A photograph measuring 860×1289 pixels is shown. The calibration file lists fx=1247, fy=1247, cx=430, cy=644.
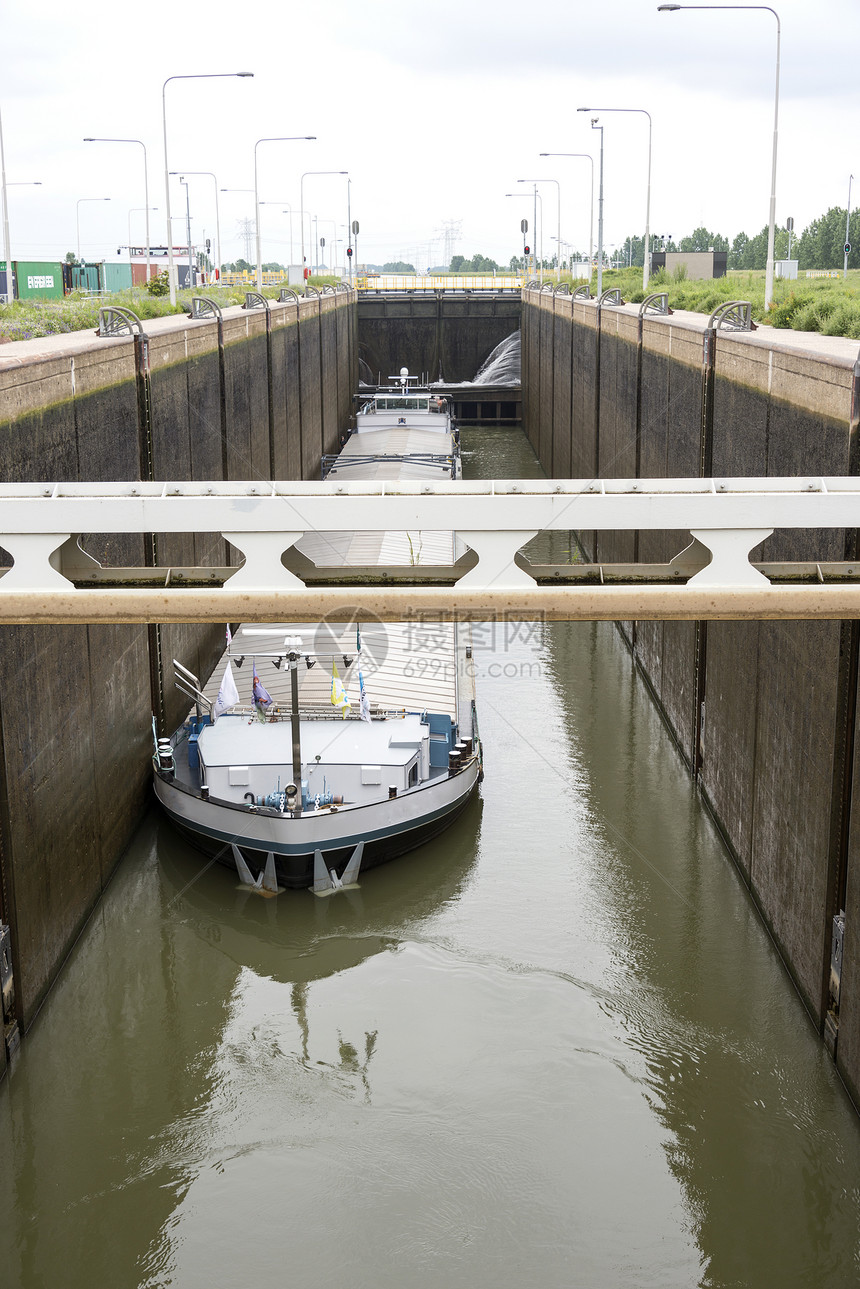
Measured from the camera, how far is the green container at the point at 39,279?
49438 millimetres

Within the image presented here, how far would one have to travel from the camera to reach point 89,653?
43.7 ft

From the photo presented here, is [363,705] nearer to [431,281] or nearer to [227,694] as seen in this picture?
[227,694]

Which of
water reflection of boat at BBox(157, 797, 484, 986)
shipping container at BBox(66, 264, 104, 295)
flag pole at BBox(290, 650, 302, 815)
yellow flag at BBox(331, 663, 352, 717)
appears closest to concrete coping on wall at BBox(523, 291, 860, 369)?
flag pole at BBox(290, 650, 302, 815)

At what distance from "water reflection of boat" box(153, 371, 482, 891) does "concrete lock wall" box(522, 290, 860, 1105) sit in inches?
127

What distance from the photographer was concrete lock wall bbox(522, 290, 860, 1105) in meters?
10.3

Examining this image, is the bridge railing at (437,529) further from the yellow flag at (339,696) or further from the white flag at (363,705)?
the white flag at (363,705)

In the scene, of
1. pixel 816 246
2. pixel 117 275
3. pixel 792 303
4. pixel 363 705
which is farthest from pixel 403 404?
pixel 816 246

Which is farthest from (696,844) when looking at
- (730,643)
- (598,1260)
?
(598,1260)

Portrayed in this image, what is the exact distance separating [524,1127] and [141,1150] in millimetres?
3166

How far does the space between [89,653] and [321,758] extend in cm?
290

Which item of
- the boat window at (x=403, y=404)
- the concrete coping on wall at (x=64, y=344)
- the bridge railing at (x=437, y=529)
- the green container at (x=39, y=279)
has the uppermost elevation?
the green container at (x=39, y=279)

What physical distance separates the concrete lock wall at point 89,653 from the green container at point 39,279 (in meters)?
29.0

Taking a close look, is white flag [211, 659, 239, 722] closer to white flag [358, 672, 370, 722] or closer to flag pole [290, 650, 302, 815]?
white flag [358, 672, 370, 722]

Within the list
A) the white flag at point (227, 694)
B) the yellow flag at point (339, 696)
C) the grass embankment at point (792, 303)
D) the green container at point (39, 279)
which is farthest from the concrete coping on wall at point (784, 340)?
the green container at point (39, 279)
